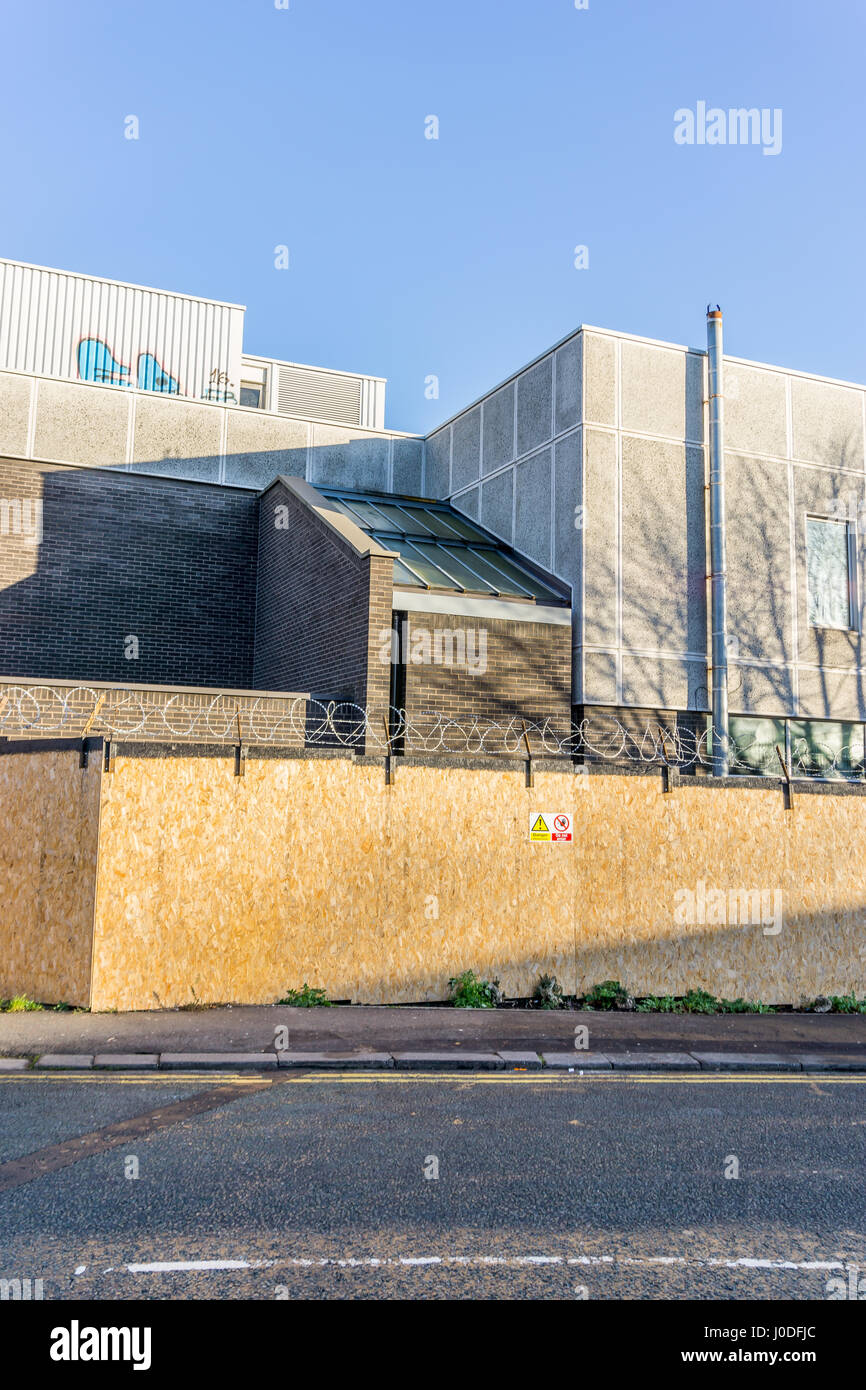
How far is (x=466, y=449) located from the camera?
22047 mm

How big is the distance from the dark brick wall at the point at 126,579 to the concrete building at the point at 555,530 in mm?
40

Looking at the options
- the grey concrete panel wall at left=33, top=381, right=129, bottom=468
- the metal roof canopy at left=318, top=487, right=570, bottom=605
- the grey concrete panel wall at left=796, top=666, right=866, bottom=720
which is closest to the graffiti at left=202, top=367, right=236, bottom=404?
the metal roof canopy at left=318, top=487, right=570, bottom=605

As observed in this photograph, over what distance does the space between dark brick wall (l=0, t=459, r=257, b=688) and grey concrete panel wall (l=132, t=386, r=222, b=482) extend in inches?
14.7

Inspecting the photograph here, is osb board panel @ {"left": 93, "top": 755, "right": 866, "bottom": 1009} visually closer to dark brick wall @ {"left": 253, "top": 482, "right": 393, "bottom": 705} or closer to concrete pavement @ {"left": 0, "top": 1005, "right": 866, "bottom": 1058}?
concrete pavement @ {"left": 0, "top": 1005, "right": 866, "bottom": 1058}

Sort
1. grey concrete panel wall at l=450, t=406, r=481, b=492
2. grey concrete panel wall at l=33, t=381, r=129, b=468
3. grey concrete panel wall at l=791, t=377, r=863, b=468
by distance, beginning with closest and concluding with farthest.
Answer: grey concrete panel wall at l=791, t=377, r=863, b=468 → grey concrete panel wall at l=33, t=381, r=129, b=468 → grey concrete panel wall at l=450, t=406, r=481, b=492

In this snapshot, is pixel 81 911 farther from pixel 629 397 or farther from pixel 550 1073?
pixel 629 397

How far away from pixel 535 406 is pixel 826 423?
218 inches

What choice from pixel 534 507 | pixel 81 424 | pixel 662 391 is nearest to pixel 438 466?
pixel 534 507

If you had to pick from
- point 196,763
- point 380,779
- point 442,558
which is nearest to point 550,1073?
point 380,779

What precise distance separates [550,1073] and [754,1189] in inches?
128

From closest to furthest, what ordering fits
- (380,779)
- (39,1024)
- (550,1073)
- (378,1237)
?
(378,1237)
(550,1073)
(39,1024)
(380,779)

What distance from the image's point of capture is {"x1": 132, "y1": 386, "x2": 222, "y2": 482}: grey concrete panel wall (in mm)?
20344

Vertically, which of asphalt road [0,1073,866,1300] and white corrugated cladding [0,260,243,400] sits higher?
white corrugated cladding [0,260,243,400]

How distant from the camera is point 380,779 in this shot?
448 inches
